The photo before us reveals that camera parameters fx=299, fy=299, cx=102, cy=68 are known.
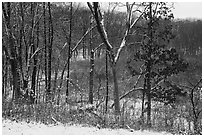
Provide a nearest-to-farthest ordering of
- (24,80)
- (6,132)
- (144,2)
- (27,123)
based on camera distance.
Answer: (6,132)
(27,123)
(24,80)
(144,2)

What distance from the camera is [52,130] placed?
9.01 metres

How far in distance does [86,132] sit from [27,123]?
197 cm

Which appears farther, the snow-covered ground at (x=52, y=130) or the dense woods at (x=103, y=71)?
the dense woods at (x=103, y=71)

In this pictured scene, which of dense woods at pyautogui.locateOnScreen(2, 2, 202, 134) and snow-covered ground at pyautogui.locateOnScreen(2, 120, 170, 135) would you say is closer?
snow-covered ground at pyautogui.locateOnScreen(2, 120, 170, 135)

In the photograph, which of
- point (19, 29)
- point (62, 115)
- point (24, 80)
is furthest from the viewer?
point (19, 29)

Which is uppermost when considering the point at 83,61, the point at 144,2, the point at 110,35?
the point at 144,2

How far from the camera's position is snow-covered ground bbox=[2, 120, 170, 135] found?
8.73 metres

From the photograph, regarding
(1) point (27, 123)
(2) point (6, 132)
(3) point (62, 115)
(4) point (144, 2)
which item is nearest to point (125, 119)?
(3) point (62, 115)

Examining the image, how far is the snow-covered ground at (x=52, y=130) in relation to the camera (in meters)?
8.73

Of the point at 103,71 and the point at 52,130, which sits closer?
the point at 52,130

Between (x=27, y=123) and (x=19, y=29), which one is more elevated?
(x=19, y=29)

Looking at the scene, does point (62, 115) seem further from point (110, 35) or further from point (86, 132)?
point (110, 35)

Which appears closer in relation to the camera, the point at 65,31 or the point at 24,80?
the point at 24,80

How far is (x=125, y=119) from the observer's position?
405 inches
